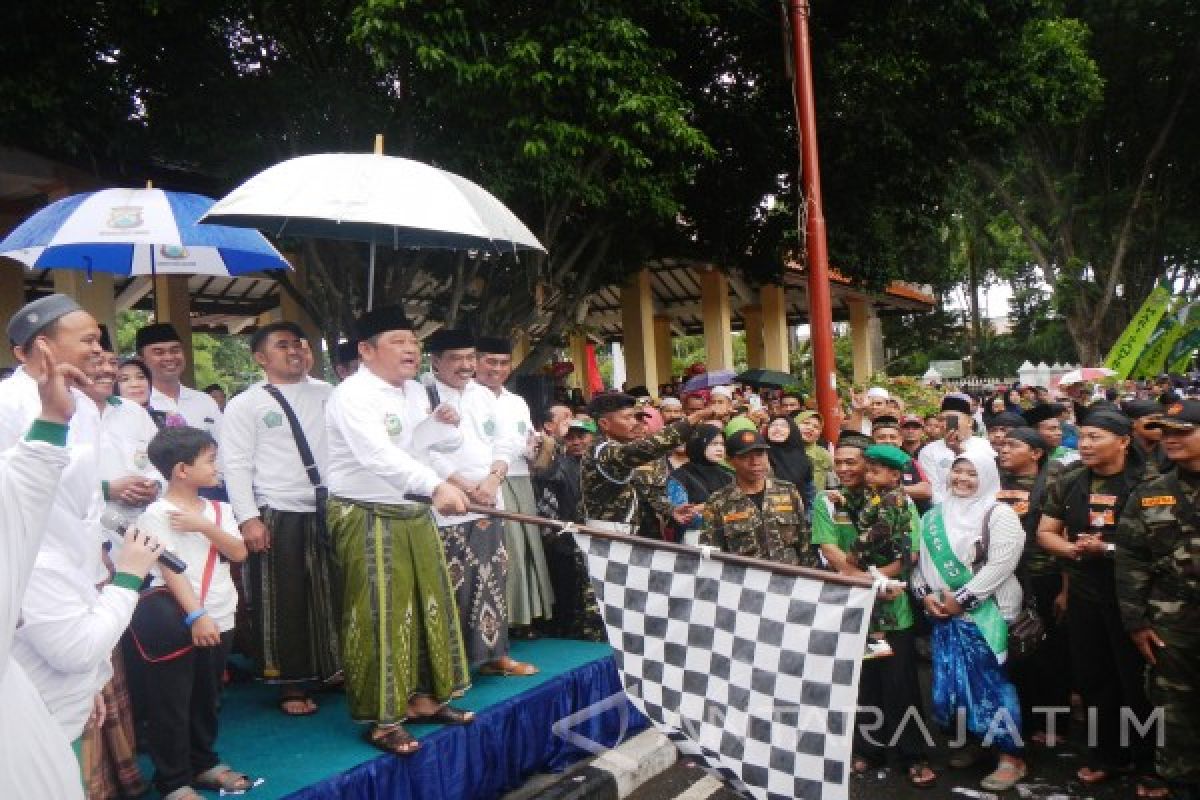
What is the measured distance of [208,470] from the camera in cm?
368

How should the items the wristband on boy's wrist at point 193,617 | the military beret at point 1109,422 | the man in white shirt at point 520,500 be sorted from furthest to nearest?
the man in white shirt at point 520,500 < the military beret at point 1109,422 < the wristband on boy's wrist at point 193,617

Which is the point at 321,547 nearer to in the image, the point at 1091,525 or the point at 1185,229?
the point at 1091,525

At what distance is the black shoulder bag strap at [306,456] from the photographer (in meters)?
4.57

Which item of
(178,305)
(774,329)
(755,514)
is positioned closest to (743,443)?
(755,514)

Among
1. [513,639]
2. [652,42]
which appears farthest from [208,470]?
[652,42]

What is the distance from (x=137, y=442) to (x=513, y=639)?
8.55 feet

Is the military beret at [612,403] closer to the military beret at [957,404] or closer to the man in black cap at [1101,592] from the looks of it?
the man in black cap at [1101,592]

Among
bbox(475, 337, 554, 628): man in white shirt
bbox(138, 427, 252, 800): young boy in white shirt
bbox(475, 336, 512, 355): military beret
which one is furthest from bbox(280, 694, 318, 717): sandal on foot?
bbox(475, 336, 512, 355): military beret

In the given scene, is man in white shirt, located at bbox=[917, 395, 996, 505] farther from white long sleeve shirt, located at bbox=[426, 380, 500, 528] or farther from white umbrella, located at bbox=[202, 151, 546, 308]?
white umbrella, located at bbox=[202, 151, 546, 308]

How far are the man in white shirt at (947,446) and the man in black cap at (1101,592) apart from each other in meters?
1.90

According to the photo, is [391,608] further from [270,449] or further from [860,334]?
[860,334]

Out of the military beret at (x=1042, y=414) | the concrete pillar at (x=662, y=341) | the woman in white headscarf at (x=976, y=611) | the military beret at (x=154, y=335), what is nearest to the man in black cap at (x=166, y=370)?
the military beret at (x=154, y=335)

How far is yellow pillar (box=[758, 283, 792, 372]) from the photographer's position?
20578mm

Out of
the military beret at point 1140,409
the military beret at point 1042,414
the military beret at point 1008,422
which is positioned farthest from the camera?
the military beret at point 1042,414
